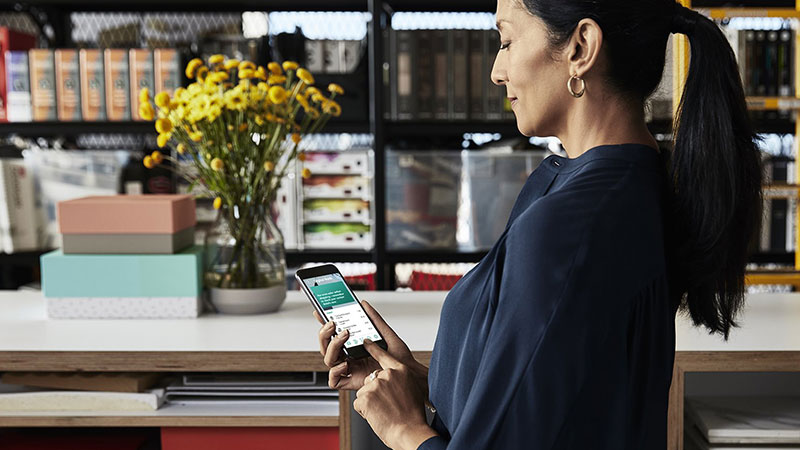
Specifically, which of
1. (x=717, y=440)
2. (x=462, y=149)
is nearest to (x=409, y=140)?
(x=462, y=149)

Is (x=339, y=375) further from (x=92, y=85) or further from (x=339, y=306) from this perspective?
(x=92, y=85)

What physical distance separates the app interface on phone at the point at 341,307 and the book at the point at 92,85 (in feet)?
5.47

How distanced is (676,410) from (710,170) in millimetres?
647

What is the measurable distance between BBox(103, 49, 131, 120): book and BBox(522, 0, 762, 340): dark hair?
2118mm

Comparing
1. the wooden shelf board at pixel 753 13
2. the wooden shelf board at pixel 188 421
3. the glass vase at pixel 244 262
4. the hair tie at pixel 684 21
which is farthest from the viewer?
the wooden shelf board at pixel 753 13

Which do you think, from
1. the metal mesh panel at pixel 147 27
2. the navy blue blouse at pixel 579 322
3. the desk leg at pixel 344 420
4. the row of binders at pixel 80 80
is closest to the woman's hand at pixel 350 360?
the desk leg at pixel 344 420

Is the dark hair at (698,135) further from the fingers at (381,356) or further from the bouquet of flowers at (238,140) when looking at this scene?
the bouquet of flowers at (238,140)

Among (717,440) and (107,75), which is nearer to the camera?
(717,440)

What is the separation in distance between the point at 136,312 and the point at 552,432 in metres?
1.09

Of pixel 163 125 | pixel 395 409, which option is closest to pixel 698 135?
pixel 395 409

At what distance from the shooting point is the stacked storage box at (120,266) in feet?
5.07

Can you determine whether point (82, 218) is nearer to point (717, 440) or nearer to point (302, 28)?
point (717, 440)

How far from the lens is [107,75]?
8.50ft

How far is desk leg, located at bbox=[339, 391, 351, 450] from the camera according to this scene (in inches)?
50.8
